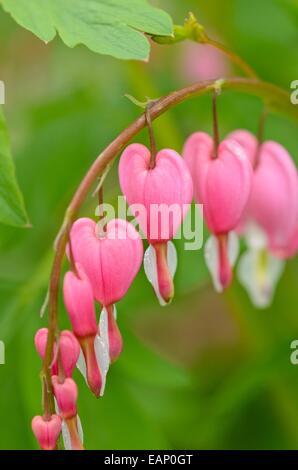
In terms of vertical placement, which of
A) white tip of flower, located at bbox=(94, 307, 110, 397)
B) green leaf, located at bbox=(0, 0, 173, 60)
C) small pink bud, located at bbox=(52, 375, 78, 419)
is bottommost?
small pink bud, located at bbox=(52, 375, 78, 419)

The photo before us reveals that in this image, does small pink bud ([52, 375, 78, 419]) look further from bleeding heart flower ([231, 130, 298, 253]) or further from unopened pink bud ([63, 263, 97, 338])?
bleeding heart flower ([231, 130, 298, 253])

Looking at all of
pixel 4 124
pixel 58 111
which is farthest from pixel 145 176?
pixel 58 111

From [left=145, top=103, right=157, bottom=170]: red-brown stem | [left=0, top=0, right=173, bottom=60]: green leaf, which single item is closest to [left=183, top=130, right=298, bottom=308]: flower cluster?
[left=145, top=103, right=157, bottom=170]: red-brown stem

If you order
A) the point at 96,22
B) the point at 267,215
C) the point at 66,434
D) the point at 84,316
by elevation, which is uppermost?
the point at 96,22

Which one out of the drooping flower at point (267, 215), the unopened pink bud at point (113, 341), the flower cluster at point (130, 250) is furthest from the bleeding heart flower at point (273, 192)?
the unopened pink bud at point (113, 341)

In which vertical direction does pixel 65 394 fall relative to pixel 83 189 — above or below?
below

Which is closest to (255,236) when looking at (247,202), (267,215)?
(267,215)

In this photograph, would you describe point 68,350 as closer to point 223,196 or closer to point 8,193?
point 8,193
